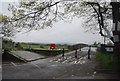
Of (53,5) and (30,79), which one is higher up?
(53,5)

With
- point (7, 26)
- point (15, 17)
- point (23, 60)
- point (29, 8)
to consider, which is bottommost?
point (23, 60)

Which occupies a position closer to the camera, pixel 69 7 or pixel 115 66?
→ pixel 115 66

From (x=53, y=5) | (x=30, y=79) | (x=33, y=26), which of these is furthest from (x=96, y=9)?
(x=30, y=79)

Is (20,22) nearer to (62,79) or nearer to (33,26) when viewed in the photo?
(33,26)

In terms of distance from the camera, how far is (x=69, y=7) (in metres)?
10.7

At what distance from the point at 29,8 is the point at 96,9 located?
264 inches

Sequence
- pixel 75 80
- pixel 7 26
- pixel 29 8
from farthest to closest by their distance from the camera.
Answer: pixel 29 8, pixel 7 26, pixel 75 80

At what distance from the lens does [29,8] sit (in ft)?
25.8

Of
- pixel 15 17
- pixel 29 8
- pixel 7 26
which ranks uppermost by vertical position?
pixel 29 8

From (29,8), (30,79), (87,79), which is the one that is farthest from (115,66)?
(29,8)

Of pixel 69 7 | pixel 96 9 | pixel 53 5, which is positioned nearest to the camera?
pixel 53 5

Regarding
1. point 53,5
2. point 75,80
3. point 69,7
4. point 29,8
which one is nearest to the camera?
point 75,80

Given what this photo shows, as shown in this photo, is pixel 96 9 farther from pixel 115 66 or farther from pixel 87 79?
pixel 87 79

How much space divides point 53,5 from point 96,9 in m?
5.27
